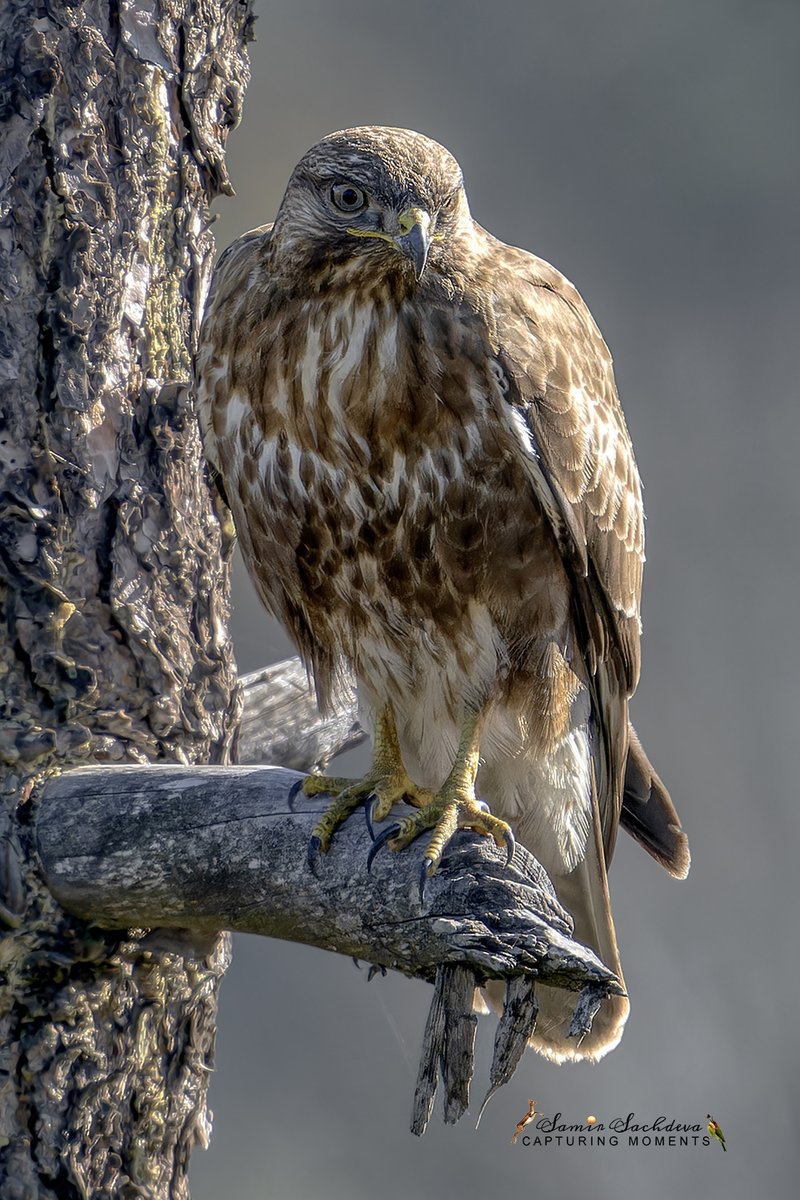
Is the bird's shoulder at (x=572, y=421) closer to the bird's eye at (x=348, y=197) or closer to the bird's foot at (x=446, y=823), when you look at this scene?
the bird's eye at (x=348, y=197)

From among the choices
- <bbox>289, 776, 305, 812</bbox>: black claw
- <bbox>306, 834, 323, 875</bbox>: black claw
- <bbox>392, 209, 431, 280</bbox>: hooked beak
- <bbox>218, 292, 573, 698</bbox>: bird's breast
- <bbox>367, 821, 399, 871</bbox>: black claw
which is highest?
<bbox>392, 209, 431, 280</bbox>: hooked beak

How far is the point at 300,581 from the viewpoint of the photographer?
10.3ft

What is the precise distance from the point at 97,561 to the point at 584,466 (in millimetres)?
1054

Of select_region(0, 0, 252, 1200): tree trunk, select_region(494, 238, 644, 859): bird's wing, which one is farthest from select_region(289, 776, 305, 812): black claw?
select_region(494, 238, 644, 859): bird's wing

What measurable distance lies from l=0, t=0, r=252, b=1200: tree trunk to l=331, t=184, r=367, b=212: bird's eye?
0.45 m

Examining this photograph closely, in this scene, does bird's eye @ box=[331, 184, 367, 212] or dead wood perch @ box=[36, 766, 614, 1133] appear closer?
dead wood perch @ box=[36, 766, 614, 1133]

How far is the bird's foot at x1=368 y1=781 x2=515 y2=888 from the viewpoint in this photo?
8.61ft

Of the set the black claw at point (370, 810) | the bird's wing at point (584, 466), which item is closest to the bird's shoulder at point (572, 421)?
the bird's wing at point (584, 466)

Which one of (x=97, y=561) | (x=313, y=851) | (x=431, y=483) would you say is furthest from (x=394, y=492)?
(x=313, y=851)

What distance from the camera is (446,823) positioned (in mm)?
2771

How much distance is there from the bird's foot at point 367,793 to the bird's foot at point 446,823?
76mm

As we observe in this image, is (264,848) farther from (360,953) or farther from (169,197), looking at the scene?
(169,197)

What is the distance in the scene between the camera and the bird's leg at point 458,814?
8.71 feet

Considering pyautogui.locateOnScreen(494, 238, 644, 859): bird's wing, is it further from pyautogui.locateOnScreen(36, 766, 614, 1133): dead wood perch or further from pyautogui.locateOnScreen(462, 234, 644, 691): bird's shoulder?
pyautogui.locateOnScreen(36, 766, 614, 1133): dead wood perch
